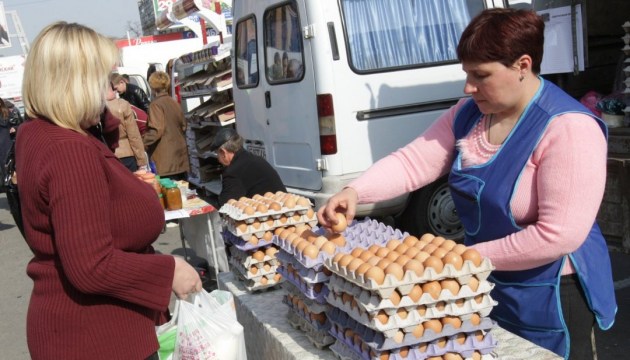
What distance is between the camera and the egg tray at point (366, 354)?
184 centimetres

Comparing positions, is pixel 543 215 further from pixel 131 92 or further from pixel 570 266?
pixel 131 92

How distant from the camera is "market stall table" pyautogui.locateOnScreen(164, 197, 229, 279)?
5305 millimetres

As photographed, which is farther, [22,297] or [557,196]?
[22,297]

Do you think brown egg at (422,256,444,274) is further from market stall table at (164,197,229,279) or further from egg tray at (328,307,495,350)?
market stall table at (164,197,229,279)

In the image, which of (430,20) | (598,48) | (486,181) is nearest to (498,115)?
(486,181)

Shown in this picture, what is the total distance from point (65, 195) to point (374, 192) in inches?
42.7

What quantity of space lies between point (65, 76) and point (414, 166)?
1.24 meters

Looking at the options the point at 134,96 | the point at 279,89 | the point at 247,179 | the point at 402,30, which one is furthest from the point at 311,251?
the point at 134,96

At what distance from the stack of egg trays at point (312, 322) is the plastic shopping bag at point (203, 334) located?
24cm

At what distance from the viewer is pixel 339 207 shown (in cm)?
233

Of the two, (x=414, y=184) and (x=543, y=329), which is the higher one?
(x=414, y=184)

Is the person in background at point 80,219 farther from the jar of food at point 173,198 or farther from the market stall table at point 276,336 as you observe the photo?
the jar of food at point 173,198

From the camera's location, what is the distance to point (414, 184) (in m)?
2.44

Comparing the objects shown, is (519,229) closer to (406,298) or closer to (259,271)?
(406,298)
